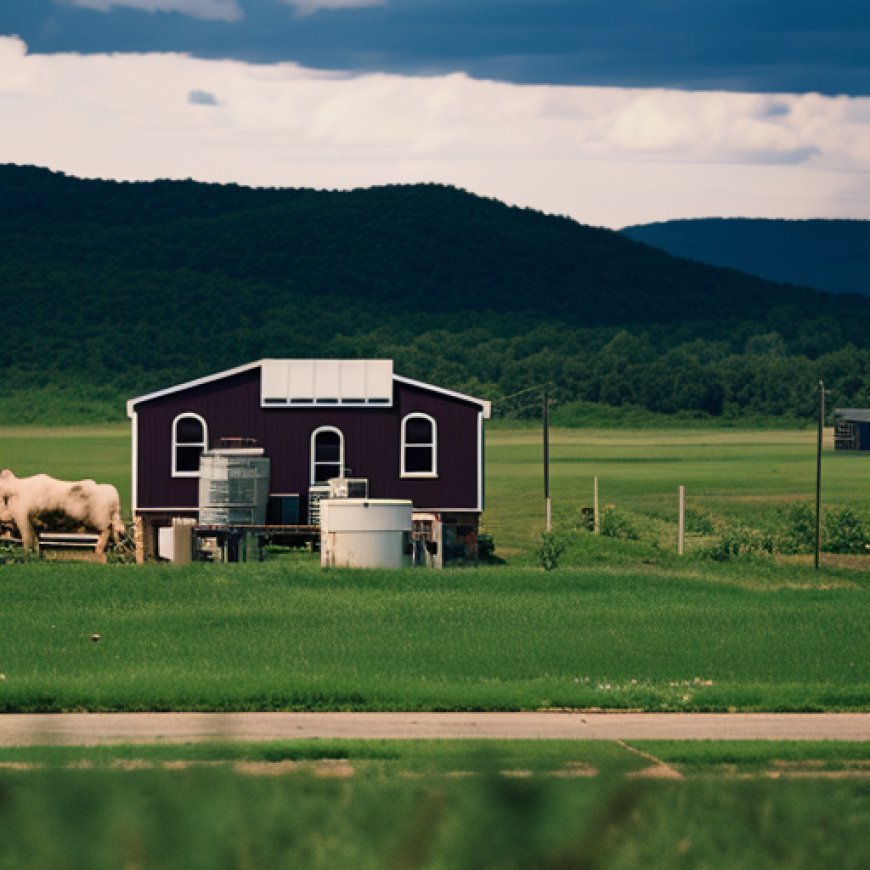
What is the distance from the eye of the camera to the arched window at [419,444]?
4144cm

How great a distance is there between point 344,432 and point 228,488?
3763mm

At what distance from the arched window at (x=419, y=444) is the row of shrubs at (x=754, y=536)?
Result: 344 centimetres

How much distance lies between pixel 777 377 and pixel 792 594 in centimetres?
15952

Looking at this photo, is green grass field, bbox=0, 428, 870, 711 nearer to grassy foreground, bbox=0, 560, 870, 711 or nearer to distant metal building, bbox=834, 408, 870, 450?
grassy foreground, bbox=0, 560, 870, 711

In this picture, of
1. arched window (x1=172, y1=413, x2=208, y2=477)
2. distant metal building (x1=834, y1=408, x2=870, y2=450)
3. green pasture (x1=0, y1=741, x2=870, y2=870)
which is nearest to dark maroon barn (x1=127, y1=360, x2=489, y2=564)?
arched window (x1=172, y1=413, x2=208, y2=477)

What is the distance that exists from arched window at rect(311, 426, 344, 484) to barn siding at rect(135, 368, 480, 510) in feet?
0.44

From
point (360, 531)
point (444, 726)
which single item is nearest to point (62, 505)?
point (360, 531)

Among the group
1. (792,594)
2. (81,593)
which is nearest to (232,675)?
(81,593)

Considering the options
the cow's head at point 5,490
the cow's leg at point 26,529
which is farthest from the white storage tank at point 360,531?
the cow's head at point 5,490

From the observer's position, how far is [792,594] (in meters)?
30.8

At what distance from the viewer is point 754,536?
45.6m

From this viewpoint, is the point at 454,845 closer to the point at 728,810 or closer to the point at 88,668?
the point at 728,810

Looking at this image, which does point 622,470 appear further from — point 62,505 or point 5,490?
point 5,490

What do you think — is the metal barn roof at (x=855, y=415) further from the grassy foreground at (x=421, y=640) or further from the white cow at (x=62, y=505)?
the grassy foreground at (x=421, y=640)
